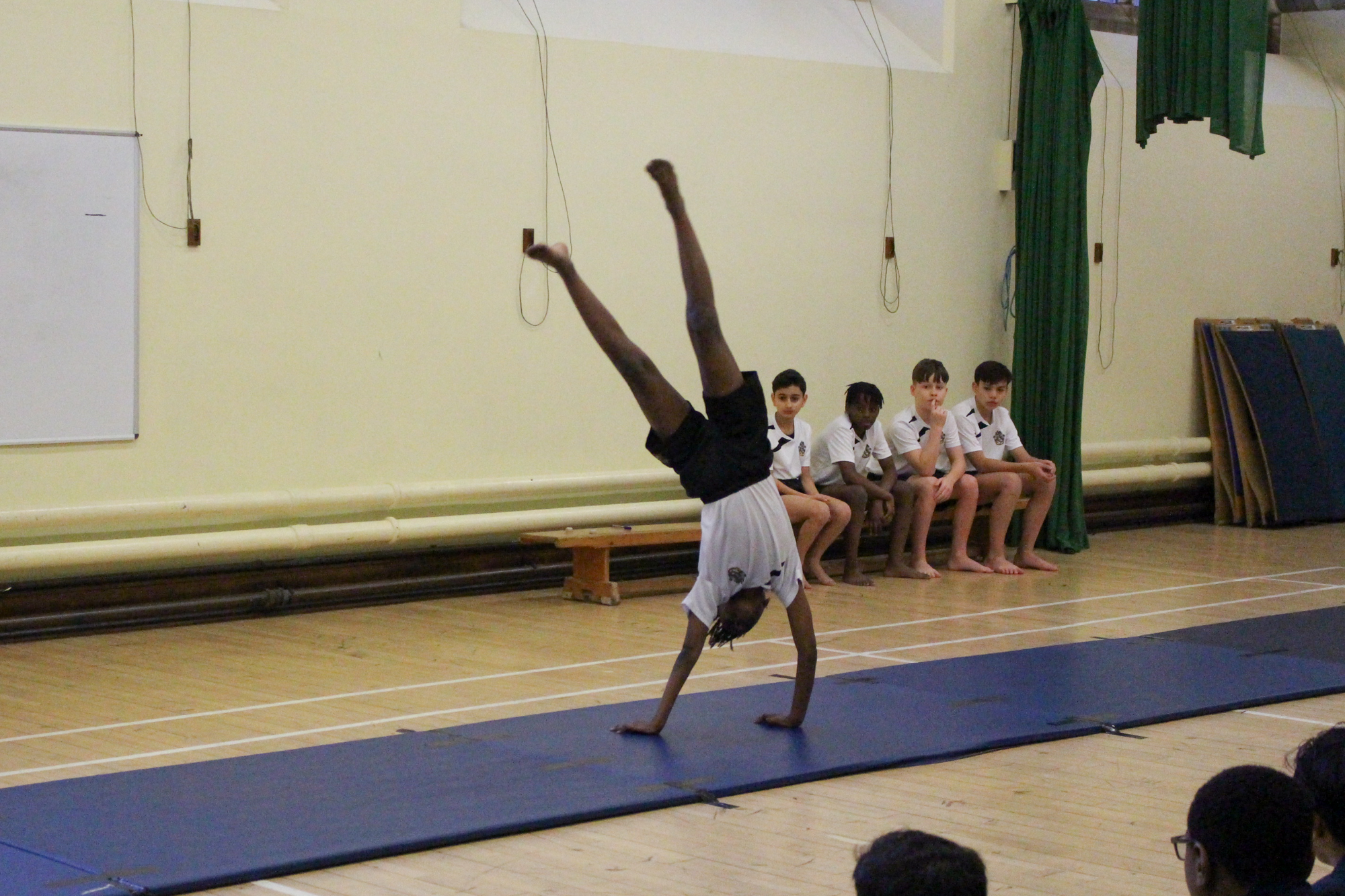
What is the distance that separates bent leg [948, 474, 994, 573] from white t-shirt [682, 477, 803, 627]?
399 cm

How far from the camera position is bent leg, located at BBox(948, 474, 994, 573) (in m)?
8.47

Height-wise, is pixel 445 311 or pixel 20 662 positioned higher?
pixel 445 311

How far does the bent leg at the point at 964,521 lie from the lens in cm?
847

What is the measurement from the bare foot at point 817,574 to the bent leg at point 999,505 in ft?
3.45

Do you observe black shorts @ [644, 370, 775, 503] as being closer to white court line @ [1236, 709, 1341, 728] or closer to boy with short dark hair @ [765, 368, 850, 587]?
white court line @ [1236, 709, 1341, 728]

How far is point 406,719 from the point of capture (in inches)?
200

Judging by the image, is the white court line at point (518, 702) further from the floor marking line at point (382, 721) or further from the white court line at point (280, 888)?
the white court line at point (280, 888)

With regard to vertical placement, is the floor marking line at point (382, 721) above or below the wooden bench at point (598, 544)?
below

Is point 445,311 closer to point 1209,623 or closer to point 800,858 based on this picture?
point 1209,623

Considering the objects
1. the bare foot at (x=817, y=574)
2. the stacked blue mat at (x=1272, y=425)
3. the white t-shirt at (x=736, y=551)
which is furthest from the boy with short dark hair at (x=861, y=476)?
the white t-shirt at (x=736, y=551)

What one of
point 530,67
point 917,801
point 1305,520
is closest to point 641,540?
point 530,67

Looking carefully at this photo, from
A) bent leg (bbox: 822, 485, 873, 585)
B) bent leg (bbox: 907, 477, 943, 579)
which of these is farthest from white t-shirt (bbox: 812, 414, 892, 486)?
bent leg (bbox: 907, 477, 943, 579)

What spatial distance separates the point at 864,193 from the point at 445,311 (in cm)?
275

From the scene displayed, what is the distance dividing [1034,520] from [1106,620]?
1690 mm
